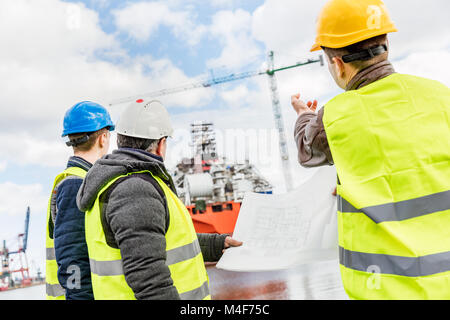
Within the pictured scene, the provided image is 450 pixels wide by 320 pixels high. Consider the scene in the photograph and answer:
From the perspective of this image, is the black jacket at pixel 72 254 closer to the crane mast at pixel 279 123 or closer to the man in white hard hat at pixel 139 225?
the man in white hard hat at pixel 139 225

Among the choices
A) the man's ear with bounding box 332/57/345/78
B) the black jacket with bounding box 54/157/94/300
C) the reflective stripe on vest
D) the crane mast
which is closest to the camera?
the man's ear with bounding box 332/57/345/78

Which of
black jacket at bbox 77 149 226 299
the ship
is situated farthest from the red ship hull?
black jacket at bbox 77 149 226 299

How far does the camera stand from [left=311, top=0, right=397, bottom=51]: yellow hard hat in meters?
1.56

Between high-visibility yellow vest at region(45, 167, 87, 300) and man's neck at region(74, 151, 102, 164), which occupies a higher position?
man's neck at region(74, 151, 102, 164)

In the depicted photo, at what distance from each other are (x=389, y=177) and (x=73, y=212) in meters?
1.77

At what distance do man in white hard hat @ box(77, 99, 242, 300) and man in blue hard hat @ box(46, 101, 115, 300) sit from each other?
363 millimetres

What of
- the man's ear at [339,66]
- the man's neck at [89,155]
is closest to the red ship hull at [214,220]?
the man's neck at [89,155]

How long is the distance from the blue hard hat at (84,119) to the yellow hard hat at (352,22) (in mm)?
1892

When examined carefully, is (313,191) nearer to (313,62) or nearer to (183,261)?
(183,261)

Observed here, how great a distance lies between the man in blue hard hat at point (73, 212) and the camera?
2.24 metres

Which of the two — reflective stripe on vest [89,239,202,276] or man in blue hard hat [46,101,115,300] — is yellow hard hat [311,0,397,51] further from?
man in blue hard hat [46,101,115,300]

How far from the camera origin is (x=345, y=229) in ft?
4.76

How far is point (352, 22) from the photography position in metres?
1.58
